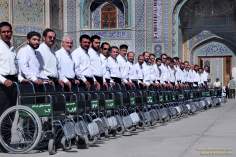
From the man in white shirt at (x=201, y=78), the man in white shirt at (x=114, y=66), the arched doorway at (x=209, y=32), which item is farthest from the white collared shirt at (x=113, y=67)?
the arched doorway at (x=209, y=32)

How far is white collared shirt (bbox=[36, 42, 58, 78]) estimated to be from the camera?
7.22 m

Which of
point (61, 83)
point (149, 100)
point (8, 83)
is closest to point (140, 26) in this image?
point (149, 100)

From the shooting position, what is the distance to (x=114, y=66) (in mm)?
9422

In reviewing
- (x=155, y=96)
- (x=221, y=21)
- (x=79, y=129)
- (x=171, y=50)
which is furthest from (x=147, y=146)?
(x=221, y=21)

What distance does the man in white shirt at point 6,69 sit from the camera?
6.86m

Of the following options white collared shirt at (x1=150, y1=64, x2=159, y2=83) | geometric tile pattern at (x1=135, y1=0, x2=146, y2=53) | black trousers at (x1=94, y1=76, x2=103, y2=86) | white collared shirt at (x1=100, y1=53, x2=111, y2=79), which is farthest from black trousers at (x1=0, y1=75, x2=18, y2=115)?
geometric tile pattern at (x1=135, y1=0, x2=146, y2=53)

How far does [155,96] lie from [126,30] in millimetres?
13670

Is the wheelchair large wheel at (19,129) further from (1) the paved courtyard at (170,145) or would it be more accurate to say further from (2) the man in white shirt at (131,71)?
(2) the man in white shirt at (131,71)

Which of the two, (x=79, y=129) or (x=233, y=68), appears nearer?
(x=79, y=129)

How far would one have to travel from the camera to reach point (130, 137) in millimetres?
8656

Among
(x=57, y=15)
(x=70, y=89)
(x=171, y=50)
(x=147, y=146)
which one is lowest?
(x=147, y=146)

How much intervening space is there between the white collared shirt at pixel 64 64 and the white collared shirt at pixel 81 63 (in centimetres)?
25

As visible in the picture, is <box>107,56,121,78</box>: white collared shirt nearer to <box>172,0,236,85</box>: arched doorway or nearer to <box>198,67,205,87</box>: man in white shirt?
<box>198,67,205,87</box>: man in white shirt

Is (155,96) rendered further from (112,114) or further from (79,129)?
(79,129)
